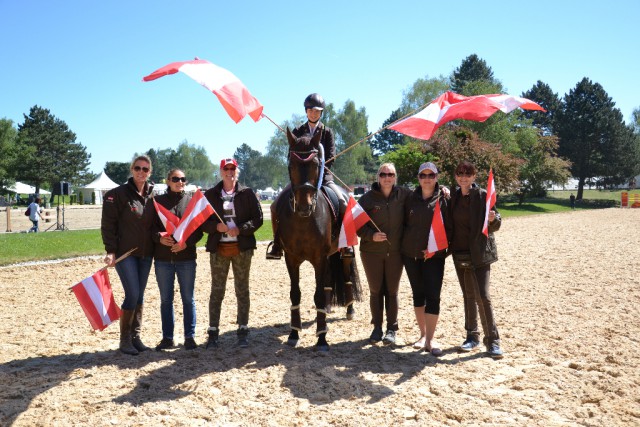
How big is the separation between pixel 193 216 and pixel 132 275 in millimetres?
1110

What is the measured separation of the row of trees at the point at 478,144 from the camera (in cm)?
3612

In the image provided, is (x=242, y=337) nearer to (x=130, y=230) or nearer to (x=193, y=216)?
(x=193, y=216)

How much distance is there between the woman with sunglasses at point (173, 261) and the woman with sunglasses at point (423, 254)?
2823mm

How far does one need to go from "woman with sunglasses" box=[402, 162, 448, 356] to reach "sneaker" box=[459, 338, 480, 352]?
0.35 meters

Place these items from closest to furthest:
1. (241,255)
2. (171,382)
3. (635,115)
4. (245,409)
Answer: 1. (245,409)
2. (171,382)
3. (241,255)
4. (635,115)

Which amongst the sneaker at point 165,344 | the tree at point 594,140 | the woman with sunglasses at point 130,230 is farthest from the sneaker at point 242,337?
the tree at point 594,140

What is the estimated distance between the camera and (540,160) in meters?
48.5

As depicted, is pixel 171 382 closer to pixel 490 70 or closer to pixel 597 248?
pixel 597 248

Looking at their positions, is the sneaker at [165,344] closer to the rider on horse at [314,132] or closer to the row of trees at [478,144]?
the rider on horse at [314,132]

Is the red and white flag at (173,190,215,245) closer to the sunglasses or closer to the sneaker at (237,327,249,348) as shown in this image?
the sneaker at (237,327,249,348)

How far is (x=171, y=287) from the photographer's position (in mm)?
6312

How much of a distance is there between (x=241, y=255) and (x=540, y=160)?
160 ft

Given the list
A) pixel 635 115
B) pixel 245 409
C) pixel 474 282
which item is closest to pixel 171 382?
pixel 245 409

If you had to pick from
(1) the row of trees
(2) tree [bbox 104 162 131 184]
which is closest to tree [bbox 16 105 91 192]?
(1) the row of trees
